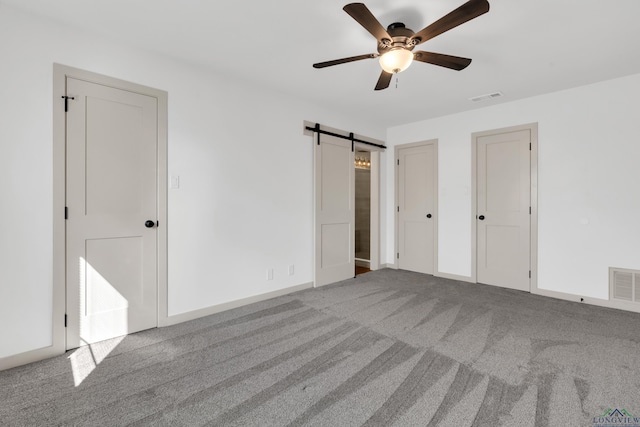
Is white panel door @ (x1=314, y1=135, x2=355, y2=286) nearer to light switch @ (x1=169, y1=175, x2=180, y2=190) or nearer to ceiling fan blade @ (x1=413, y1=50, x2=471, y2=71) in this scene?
light switch @ (x1=169, y1=175, x2=180, y2=190)

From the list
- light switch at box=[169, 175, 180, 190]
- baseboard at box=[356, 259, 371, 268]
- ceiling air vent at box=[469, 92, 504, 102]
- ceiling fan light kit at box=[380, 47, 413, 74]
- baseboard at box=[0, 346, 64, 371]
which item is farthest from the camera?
baseboard at box=[356, 259, 371, 268]

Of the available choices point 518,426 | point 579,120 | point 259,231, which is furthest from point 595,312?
point 259,231

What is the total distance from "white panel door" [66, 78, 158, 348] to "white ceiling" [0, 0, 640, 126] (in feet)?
2.01

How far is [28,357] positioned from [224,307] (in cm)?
154

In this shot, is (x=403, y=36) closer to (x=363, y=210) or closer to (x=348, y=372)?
(x=348, y=372)

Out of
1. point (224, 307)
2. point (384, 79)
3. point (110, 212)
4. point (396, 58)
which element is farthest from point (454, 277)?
point (110, 212)

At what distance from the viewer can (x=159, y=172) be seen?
2826 millimetres

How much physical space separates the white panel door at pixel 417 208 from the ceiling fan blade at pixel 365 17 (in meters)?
3.18

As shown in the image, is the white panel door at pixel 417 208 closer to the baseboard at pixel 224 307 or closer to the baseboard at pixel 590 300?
the baseboard at pixel 590 300

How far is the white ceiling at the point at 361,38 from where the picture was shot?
216cm

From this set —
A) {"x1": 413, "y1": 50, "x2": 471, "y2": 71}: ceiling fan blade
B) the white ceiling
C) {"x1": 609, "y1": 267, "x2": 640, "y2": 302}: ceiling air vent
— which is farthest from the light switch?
{"x1": 609, "y1": 267, "x2": 640, "y2": 302}: ceiling air vent

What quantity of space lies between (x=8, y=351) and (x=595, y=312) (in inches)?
212

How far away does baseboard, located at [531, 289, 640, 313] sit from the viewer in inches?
131

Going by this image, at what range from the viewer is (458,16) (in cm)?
181
